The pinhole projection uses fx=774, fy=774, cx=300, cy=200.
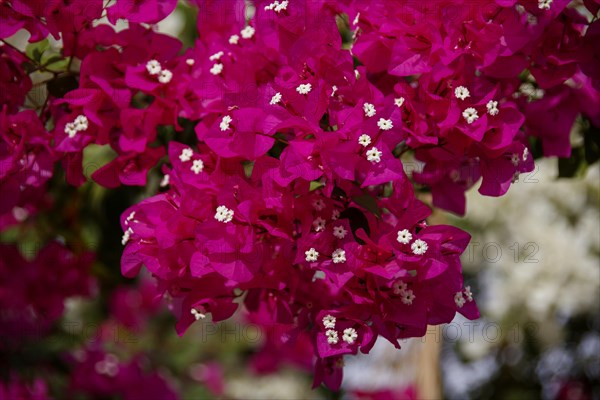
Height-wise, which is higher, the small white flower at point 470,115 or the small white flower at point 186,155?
the small white flower at point 470,115

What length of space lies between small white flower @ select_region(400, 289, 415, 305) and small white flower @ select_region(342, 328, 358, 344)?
6cm

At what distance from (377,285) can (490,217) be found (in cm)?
163

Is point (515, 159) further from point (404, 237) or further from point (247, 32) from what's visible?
point (247, 32)

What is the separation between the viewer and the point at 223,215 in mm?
783

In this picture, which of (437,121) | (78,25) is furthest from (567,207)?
(78,25)

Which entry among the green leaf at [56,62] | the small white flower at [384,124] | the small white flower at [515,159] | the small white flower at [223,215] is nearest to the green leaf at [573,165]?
the small white flower at [515,159]

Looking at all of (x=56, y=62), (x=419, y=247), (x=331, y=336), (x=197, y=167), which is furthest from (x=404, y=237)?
(x=56, y=62)

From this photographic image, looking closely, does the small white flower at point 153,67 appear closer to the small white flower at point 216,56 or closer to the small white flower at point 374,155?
the small white flower at point 216,56

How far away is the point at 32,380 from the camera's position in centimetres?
194

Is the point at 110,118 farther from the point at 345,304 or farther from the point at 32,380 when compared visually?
the point at 32,380

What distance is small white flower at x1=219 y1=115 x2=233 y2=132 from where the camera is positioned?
81 centimetres

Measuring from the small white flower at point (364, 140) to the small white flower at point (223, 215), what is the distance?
149 millimetres

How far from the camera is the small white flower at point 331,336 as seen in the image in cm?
78

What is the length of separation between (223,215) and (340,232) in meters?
0.12
